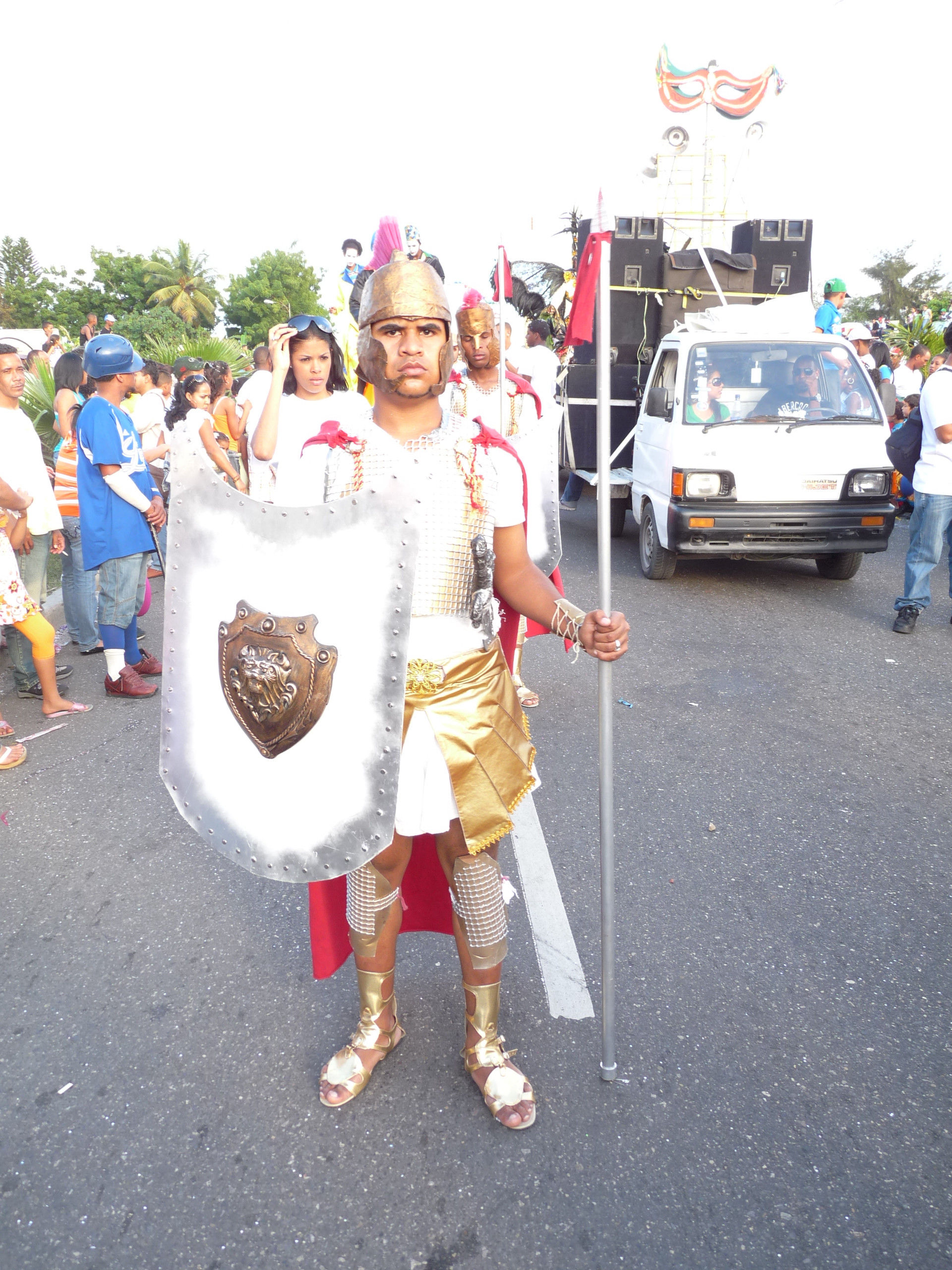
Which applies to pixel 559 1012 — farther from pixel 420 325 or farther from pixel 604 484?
pixel 420 325

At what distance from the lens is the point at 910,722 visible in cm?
477

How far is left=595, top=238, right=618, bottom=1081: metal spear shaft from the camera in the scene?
6.44ft

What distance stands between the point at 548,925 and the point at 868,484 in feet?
17.1

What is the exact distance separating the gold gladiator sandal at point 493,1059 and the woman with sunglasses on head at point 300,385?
7.81 ft

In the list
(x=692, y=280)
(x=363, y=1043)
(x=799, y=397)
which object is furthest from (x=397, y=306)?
(x=692, y=280)

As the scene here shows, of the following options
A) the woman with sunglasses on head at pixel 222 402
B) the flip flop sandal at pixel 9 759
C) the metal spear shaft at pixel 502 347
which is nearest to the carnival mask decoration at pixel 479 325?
the metal spear shaft at pixel 502 347

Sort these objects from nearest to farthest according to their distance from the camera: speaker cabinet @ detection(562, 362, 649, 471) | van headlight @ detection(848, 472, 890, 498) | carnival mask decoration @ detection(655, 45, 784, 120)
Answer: van headlight @ detection(848, 472, 890, 498) → speaker cabinet @ detection(562, 362, 649, 471) → carnival mask decoration @ detection(655, 45, 784, 120)

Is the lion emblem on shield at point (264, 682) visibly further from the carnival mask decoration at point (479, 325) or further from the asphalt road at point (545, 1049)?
the carnival mask decoration at point (479, 325)

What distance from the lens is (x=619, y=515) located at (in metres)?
10.8

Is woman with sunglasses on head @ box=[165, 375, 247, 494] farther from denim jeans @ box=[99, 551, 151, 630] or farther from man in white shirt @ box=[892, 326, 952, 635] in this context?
man in white shirt @ box=[892, 326, 952, 635]

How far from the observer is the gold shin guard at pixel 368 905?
231cm

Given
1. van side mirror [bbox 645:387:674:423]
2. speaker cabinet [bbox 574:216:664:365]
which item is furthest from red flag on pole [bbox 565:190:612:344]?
speaker cabinet [bbox 574:216:664:365]

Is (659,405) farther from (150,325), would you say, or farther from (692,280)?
(150,325)

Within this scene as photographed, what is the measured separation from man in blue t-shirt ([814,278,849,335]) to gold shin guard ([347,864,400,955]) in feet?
31.6
